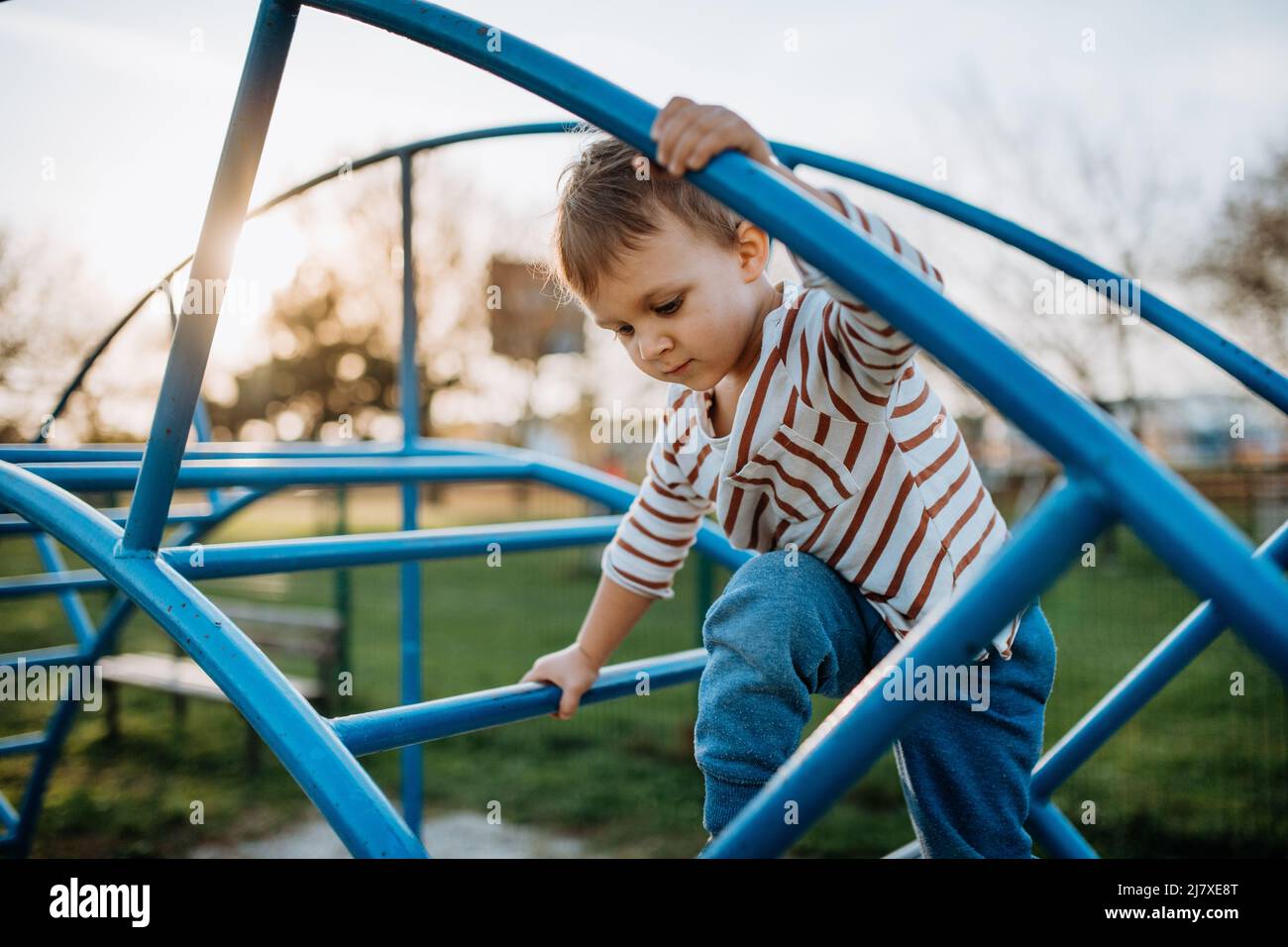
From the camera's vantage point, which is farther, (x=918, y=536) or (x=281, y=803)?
(x=281, y=803)

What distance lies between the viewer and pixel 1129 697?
4.37 feet

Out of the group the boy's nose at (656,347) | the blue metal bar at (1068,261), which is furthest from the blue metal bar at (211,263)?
the blue metal bar at (1068,261)

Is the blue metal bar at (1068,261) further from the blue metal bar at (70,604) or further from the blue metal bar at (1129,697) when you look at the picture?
the blue metal bar at (70,604)

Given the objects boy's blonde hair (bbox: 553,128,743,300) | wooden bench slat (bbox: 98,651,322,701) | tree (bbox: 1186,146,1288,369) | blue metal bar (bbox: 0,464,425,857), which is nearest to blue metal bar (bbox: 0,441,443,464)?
blue metal bar (bbox: 0,464,425,857)

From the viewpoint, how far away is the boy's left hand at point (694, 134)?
0.70 metres

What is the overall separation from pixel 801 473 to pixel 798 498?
0.10 ft

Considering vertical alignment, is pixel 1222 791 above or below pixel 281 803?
below

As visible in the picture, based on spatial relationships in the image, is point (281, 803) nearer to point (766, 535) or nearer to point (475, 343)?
point (766, 535)

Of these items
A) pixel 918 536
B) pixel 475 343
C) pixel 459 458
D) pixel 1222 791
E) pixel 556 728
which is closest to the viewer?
pixel 918 536

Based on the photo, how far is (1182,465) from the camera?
799 centimetres

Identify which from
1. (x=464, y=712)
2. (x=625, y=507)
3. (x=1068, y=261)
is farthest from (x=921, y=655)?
(x=625, y=507)

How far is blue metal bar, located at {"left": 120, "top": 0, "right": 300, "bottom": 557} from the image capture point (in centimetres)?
90
